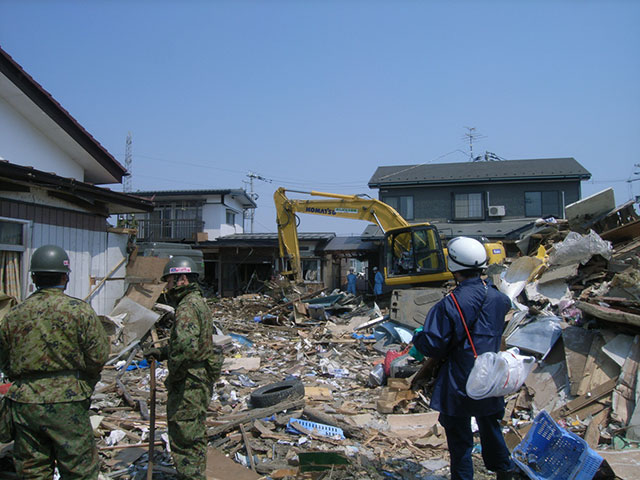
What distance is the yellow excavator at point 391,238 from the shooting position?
37.3 feet

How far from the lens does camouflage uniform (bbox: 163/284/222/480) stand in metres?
3.17

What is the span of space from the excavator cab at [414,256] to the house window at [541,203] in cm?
1026

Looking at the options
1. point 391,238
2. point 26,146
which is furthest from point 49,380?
point 391,238

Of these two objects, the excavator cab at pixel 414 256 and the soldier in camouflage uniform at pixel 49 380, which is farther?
the excavator cab at pixel 414 256

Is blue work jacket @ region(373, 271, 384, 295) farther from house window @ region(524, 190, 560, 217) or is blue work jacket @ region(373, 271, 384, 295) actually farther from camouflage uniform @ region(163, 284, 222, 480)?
camouflage uniform @ region(163, 284, 222, 480)

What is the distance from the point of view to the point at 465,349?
115 inches

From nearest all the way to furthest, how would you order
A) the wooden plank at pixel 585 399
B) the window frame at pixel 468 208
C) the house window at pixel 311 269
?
1. the wooden plank at pixel 585 399
2. the window frame at pixel 468 208
3. the house window at pixel 311 269

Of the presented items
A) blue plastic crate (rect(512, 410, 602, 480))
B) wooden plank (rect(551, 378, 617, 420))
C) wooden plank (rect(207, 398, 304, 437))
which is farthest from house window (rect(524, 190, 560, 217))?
blue plastic crate (rect(512, 410, 602, 480))

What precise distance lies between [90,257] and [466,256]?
25.0ft

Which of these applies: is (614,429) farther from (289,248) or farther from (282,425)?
(289,248)

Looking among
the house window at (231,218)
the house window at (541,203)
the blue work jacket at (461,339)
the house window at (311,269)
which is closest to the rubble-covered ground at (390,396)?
the blue work jacket at (461,339)

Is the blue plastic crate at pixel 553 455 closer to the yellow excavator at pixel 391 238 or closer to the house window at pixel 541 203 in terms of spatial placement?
the yellow excavator at pixel 391 238

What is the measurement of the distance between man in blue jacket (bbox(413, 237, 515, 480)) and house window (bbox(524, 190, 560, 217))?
18.6m

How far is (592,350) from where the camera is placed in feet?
17.8
